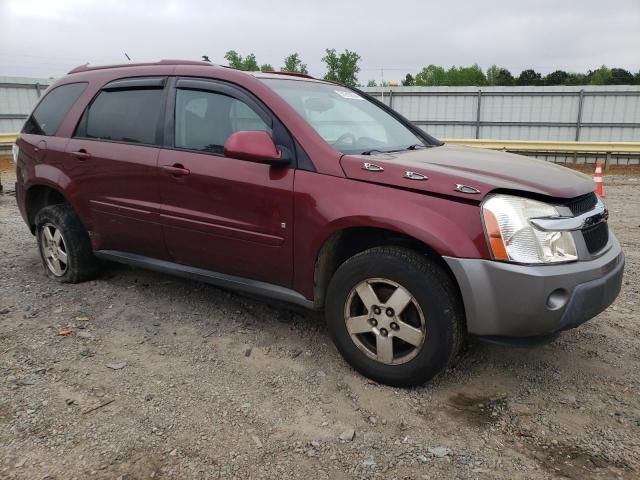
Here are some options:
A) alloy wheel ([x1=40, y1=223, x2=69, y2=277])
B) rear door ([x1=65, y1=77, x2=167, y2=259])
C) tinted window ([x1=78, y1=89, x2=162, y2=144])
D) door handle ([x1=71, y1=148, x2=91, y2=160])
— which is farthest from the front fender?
alloy wheel ([x1=40, y1=223, x2=69, y2=277])

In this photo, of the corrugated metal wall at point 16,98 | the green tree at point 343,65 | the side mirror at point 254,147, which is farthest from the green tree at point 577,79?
the side mirror at point 254,147

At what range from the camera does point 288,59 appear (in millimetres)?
42688

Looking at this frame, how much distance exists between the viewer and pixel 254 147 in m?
2.89

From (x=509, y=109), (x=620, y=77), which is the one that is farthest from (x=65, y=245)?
(x=620, y=77)

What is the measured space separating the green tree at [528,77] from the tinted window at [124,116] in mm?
78419

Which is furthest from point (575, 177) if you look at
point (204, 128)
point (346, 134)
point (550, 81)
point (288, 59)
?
point (550, 81)

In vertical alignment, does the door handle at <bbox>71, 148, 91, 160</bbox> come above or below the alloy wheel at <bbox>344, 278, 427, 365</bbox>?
above

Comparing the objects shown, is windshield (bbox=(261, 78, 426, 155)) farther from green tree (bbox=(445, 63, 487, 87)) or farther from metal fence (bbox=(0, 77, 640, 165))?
green tree (bbox=(445, 63, 487, 87))

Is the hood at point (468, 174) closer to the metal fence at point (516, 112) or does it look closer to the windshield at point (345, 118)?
the windshield at point (345, 118)

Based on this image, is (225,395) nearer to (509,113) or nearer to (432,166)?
(432,166)

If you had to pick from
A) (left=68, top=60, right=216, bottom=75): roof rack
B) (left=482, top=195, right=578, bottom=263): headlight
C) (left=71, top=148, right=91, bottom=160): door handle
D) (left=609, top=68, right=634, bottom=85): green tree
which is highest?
(left=609, top=68, right=634, bottom=85): green tree

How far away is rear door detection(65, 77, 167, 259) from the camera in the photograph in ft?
11.8

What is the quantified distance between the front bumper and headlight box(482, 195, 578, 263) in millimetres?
50

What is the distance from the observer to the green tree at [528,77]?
7412cm
